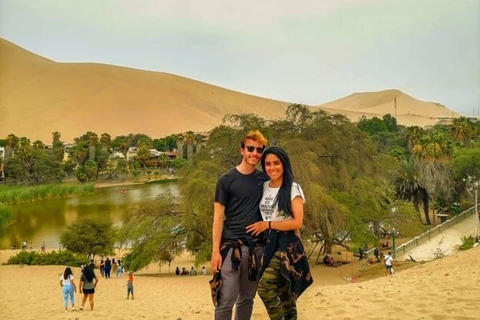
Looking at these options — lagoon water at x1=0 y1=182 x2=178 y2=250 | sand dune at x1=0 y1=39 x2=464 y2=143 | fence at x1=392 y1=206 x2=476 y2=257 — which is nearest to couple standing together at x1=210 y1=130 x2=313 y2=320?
fence at x1=392 y1=206 x2=476 y2=257

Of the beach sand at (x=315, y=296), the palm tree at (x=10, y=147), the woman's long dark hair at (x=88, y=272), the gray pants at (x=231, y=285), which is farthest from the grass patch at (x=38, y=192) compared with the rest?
the gray pants at (x=231, y=285)

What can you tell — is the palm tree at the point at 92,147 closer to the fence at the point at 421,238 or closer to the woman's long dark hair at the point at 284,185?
the fence at the point at 421,238

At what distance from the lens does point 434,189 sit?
2869 centimetres

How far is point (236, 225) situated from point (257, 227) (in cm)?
18

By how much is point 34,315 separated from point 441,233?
18.5 meters

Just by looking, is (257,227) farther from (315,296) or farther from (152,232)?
(152,232)

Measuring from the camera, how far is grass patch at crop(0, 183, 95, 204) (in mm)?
45969

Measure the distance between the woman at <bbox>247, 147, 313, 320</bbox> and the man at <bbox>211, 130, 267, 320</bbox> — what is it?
71 millimetres

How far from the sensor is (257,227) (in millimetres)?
3752

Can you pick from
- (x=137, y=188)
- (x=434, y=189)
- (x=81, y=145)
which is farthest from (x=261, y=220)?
(x=81, y=145)

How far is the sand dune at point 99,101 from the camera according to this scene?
126 m

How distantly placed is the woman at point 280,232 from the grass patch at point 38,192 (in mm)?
46144

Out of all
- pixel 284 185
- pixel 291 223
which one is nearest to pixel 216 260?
pixel 291 223

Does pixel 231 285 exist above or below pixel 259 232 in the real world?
below
